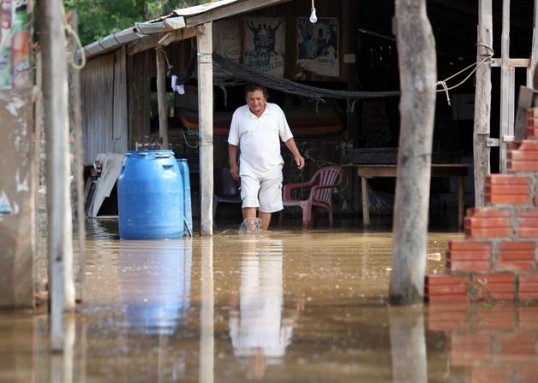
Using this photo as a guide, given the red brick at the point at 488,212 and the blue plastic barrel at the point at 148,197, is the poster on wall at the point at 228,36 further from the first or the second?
the red brick at the point at 488,212

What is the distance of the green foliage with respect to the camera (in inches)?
1197

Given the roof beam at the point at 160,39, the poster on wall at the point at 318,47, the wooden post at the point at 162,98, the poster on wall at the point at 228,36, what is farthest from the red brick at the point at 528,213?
the poster on wall at the point at 318,47

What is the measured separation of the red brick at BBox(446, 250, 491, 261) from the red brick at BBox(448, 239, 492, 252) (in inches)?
1.1

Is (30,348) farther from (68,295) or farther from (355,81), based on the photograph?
(355,81)

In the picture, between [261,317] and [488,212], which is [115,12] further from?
[261,317]

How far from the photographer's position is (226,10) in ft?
46.8

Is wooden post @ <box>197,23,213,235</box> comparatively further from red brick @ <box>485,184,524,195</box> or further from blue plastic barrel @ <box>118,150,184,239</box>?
red brick @ <box>485,184,524,195</box>

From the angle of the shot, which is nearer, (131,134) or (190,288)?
(190,288)

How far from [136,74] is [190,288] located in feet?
34.2

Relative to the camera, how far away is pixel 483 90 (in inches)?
528

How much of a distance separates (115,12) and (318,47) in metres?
13.9

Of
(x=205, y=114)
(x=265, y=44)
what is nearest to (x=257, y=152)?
(x=205, y=114)

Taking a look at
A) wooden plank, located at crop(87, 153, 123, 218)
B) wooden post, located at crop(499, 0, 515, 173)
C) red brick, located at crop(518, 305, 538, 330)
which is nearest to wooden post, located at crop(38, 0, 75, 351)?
red brick, located at crop(518, 305, 538, 330)

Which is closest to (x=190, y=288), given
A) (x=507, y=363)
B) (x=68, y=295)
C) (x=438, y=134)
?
(x=68, y=295)
